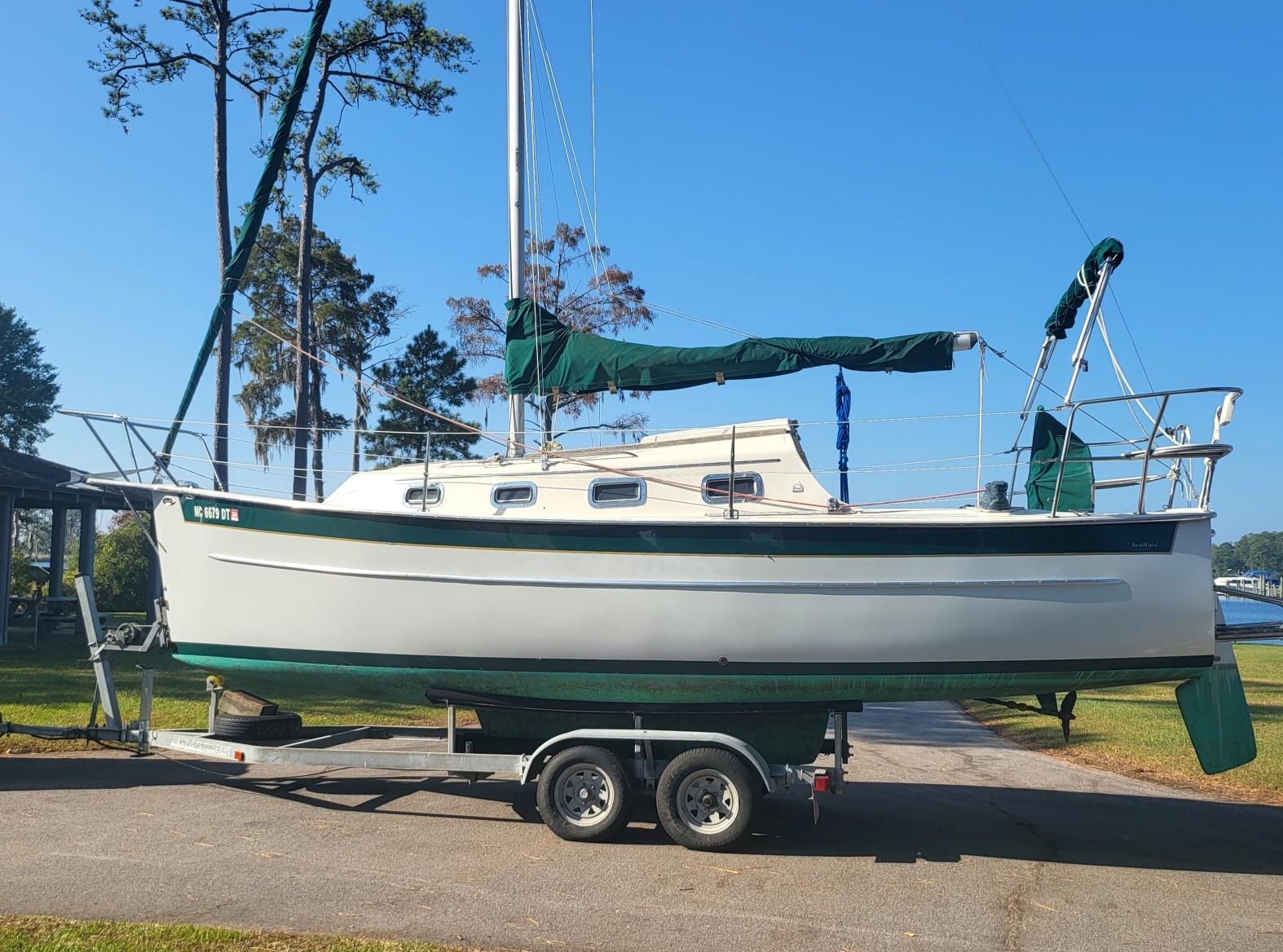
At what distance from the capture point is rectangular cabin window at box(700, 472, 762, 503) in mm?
8086

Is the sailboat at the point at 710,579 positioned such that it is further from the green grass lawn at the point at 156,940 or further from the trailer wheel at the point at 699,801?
the green grass lawn at the point at 156,940

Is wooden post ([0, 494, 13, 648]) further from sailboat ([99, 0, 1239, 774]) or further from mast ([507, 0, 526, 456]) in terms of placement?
mast ([507, 0, 526, 456])

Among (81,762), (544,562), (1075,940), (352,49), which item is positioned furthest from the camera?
(352,49)

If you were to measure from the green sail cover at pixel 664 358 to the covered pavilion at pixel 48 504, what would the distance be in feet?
43.1

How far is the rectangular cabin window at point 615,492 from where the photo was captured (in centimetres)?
821

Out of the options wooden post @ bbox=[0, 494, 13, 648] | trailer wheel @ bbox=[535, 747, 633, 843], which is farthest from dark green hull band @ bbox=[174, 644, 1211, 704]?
wooden post @ bbox=[0, 494, 13, 648]

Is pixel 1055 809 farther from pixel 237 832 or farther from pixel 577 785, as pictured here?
pixel 237 832

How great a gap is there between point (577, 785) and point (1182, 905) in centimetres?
431

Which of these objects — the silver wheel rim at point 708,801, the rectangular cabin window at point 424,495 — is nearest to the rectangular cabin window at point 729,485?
the silver wheel rim at point 708,801

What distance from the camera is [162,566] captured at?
345 inches

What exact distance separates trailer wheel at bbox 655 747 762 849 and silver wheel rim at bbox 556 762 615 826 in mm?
470

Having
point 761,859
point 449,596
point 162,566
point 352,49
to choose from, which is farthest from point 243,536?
point 352,49

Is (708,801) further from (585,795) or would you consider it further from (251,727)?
(251,727)

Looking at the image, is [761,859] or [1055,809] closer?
[761,859]
